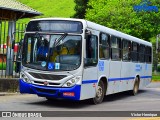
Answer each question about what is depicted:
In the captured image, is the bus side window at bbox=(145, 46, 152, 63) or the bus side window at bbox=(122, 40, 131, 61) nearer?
the bus side window at bbox=(122, 40, 131, 61)

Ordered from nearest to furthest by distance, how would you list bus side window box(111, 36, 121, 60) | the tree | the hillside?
bus side window box(111, 36, 121, 60) < the tree < the hillside

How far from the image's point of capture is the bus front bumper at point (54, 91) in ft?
43.1

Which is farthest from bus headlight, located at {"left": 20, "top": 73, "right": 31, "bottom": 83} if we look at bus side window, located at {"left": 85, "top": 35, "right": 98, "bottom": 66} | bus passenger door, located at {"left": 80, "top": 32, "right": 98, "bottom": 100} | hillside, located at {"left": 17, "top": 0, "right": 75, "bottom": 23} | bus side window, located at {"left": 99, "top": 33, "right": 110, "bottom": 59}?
hillside, located at {"left": 17, "top": 0, "right": 75, "bottom": 23}

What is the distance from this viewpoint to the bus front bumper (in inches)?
517

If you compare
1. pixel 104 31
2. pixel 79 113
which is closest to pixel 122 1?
pixel 104 31

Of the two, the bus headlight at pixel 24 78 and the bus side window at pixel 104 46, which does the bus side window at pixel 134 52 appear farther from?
the bus headlight at pixel 24 78

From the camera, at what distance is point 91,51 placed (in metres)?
14.0

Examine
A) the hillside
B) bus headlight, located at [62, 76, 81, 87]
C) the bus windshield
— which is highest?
the hillside

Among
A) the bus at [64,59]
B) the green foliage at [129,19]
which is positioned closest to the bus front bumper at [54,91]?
the bus at [64,59]

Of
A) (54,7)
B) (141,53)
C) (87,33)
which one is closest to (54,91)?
(87,33)

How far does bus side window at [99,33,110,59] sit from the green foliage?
76.1ft

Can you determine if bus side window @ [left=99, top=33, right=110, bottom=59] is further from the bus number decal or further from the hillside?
the hillside

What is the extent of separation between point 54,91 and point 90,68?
4.86ft

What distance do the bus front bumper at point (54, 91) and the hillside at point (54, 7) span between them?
77.9m
